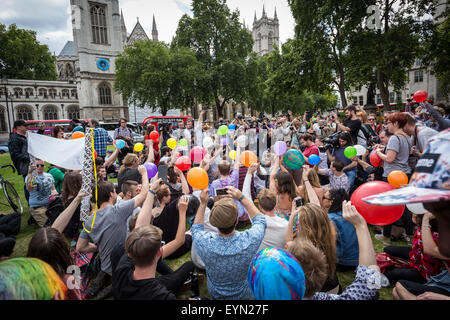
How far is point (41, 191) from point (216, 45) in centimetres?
2902

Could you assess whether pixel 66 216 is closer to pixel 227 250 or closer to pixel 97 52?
pixel 227 250

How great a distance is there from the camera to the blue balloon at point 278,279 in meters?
1.42

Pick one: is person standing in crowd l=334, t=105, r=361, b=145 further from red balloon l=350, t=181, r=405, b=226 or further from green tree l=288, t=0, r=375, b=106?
green tree l=288, t=0, r=375, b=106

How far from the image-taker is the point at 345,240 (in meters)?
3.37

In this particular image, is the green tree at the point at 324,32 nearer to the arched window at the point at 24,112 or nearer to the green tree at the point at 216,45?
the green tree at the point at 216,45

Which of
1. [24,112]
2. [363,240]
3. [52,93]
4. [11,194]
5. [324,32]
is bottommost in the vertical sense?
[11,194]

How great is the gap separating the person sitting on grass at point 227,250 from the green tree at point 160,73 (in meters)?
25.7

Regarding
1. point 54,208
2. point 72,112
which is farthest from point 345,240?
point 72,112

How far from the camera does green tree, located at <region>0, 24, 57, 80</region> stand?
139 feet

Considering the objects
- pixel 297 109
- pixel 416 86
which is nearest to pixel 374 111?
pixel 416 86

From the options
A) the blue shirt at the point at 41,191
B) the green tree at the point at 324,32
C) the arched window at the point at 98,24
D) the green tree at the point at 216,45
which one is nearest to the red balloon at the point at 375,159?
the blue shirt at the point at 41,191
